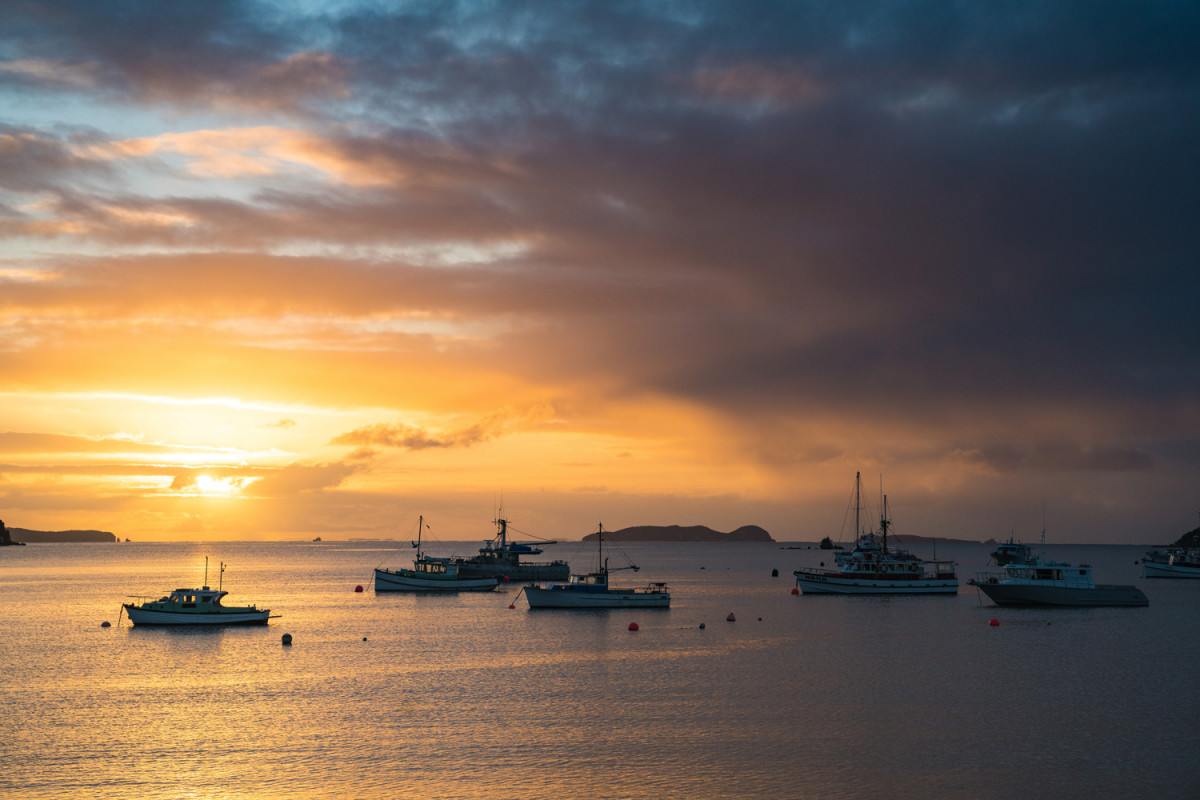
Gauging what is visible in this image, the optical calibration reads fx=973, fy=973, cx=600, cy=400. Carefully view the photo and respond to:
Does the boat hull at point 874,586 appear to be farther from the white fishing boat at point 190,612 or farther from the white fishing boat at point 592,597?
the white fishing boat at point 190,612

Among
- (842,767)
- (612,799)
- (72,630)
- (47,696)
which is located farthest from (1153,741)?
(72,630)

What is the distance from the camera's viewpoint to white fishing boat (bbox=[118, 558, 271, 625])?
305 ft

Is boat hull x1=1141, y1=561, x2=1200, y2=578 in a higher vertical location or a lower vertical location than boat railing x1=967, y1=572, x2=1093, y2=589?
lower

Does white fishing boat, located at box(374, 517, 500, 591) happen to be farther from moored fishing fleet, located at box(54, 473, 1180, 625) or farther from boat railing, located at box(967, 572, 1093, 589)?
boat railing, located at box(967, 572, 1093, 589)

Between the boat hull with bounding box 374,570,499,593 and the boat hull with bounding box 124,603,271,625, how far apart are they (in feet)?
169

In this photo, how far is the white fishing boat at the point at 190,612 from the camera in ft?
305

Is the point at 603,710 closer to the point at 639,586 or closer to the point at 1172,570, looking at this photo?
the point at 639,586

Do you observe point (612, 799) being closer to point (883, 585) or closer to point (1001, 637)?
point (1001, 637)

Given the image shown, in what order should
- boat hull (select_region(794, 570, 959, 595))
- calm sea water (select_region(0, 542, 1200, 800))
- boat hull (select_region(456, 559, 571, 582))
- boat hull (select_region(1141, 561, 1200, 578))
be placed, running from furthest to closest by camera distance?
boat hull (select_region(1141, 561, 1200, 578))
boat hull (select_region(456, 559, 571, 582))
boat hull (select_region(794, 570, 959, 595))
calm sea water (select_region(0, 542, 1200, 800))

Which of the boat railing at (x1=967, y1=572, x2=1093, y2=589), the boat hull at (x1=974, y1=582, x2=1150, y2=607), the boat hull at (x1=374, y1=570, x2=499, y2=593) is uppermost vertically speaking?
the boat railing at (x1=967, y1=572, x2=1093, y2=589)

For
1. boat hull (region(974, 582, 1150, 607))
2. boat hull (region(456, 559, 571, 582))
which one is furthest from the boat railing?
boat hull (region(456, 559, 571, 582))

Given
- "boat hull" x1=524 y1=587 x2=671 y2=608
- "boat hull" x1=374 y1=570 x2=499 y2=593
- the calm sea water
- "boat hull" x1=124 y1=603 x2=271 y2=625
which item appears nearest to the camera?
the calm sea water

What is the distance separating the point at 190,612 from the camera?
9294 centimetres

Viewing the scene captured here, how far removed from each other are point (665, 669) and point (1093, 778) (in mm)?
31953
